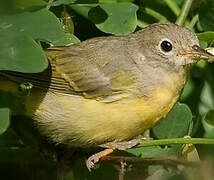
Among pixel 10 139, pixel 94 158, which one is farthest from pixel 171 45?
pixel 10 139

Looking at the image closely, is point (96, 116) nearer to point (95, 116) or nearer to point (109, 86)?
point (95, 116)

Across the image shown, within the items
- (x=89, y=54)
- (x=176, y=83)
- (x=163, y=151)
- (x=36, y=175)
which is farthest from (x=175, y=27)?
(x=36, y=175)

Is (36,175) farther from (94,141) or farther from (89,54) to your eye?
(89,54)

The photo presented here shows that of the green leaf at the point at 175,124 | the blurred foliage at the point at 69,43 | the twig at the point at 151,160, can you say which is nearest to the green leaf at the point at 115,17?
the blurred foliage at the point at 69,43

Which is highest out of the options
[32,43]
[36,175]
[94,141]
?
[32,43]

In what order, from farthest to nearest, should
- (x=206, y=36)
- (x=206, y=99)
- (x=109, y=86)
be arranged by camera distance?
(x=206, y=99), (x=206, y=36), (x=109, y=86)

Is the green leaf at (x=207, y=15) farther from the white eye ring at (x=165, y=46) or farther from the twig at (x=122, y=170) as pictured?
the twig at (x=122, y=170)

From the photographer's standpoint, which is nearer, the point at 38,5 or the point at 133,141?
the point at 38,5
